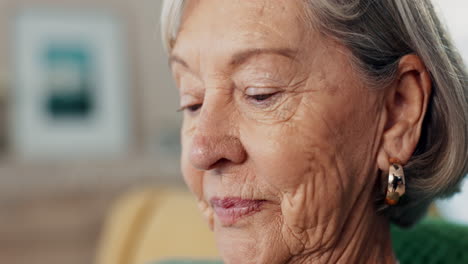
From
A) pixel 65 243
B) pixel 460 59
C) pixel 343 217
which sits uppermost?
pixel 460 59

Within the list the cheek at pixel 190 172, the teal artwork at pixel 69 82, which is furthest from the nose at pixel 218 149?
the teal artwork at pixel 69 82

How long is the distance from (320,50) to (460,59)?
0.89ft

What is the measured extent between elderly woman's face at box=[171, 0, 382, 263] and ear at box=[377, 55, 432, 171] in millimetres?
26

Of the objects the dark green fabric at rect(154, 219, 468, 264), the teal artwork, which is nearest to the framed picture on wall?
the teal artwork

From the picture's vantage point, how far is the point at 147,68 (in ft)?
15.2

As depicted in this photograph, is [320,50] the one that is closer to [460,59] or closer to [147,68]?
[460,59]

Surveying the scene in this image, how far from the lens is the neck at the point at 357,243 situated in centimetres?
104

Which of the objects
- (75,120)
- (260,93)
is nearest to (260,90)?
(260,93)

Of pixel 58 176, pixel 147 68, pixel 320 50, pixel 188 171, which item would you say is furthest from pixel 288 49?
pixel 147 68

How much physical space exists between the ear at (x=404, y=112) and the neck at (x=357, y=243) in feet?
0.33

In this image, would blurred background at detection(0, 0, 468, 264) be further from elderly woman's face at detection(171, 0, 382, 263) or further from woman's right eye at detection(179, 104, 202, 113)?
elderly woman's face at detection(171, 0, 382, 263)

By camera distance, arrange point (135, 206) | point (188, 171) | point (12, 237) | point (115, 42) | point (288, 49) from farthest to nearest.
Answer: point (115, 42)
point (12, 237)
point (135, 206)
point (188, 171)
point (288, 49)

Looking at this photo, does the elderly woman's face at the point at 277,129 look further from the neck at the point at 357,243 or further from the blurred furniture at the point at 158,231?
the blurred furniture at the point at 158,231

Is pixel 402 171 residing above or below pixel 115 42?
below
